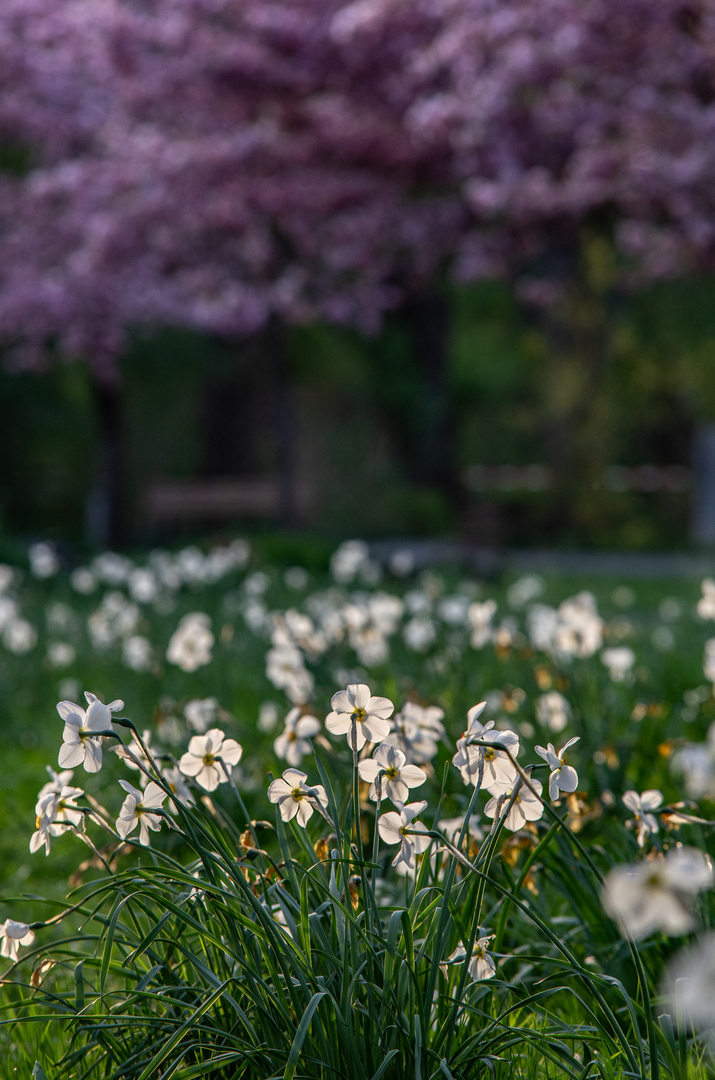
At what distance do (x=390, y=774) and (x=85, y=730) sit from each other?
1.37 ft

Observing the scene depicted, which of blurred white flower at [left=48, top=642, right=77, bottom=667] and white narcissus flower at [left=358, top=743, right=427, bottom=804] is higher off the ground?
white narcissus flower at [left=358, top=743, right=427, bottom=804]

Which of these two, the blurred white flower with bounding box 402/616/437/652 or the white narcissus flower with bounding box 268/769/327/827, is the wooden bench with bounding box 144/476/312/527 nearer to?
the blurred white flower with bounding box 402/616/437/652

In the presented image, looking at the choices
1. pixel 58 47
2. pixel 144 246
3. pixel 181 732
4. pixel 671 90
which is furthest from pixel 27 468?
pixel 181 732

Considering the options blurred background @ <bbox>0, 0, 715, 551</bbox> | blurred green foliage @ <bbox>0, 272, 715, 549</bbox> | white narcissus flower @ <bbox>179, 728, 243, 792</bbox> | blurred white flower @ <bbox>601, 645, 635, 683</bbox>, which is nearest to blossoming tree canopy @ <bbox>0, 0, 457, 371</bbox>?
blurred background @ <bbox>0, 0, 715, 551</bbox>

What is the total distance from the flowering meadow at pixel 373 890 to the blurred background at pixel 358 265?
5173 millimetres

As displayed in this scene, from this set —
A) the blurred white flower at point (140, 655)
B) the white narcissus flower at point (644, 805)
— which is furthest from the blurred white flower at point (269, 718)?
the white narcissus flower at point (644, 805)

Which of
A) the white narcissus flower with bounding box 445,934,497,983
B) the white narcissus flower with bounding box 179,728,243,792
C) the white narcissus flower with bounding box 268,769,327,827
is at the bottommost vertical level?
the white narcissus flower with bounding box 445,934,497,983

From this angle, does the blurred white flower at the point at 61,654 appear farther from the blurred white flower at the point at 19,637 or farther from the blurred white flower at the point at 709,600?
the blurred white flower at the point at 709,600

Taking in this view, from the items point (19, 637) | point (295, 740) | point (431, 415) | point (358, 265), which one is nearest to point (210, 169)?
point (358, 265)

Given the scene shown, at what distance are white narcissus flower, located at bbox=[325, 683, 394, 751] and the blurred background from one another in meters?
5.79

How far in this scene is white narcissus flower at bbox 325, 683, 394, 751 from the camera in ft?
4.61

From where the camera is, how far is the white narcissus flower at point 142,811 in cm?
142

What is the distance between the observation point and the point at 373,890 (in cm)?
151

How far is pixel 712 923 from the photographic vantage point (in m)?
1.81
